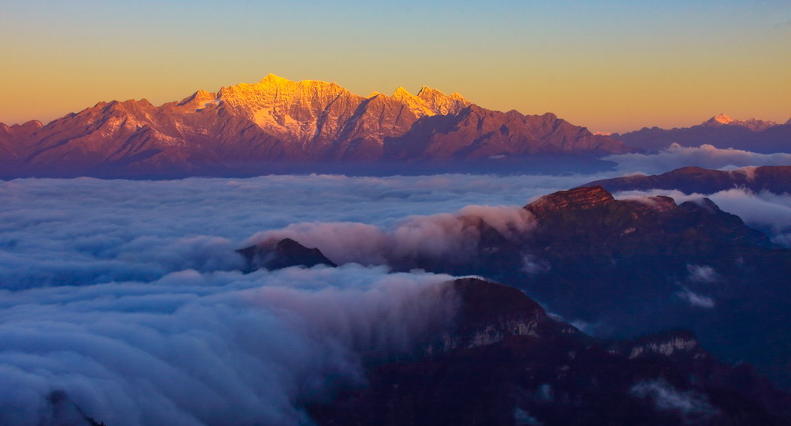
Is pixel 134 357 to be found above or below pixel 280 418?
above

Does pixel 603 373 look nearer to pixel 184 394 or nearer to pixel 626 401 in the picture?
pixel 626 401

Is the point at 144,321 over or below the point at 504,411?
over

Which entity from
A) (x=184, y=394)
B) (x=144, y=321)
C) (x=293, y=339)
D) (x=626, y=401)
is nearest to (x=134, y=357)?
(x=184, y=394)

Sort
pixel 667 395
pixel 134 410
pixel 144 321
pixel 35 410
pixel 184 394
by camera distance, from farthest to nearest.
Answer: pixel 144 321 → pixel 667 395 → pixel 184 394 → pixel 134 410 → pixel 35 410

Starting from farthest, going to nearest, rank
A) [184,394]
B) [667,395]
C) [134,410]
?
[667,395] < [184,394] < [134,410]

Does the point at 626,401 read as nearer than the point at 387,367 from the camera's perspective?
Yes

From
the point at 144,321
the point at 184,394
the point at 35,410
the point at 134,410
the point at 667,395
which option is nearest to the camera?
the point at 35,410

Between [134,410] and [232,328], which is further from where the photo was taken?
[232,328]

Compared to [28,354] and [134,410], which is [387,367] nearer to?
[134,410]

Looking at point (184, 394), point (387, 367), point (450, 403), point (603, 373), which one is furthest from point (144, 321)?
point (603, 373)
